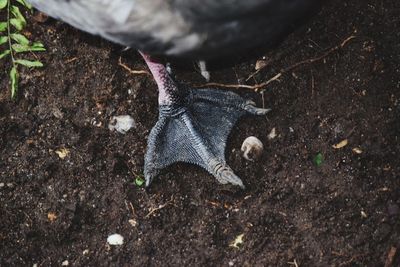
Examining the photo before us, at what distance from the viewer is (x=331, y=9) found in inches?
96.9

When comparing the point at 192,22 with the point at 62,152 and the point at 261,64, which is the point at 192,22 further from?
the point at 62,152

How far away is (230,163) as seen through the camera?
2.37 meters

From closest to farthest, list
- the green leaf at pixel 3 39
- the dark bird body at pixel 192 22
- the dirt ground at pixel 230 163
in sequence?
the dark bird body at pixel 192 22
the dirt ground at pixel 230 163
the green leaf at pixel 3 39

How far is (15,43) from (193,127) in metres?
0.84

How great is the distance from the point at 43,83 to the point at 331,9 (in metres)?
1.24

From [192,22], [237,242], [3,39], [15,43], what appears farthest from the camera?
[15,43]

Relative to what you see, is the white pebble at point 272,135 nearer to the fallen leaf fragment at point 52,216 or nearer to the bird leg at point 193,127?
the bird leg at point 193,127

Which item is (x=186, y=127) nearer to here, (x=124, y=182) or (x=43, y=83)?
(x=124, y=182)

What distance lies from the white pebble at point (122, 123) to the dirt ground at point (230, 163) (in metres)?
0.02

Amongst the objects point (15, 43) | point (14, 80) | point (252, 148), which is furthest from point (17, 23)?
A: point (252, 148)

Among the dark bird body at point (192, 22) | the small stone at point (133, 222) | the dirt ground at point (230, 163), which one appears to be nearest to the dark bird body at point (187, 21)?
the dark bird body at point (192, 22)

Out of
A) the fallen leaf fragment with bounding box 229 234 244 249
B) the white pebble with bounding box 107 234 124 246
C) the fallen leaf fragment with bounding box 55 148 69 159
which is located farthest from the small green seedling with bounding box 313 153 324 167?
the fallen leaf fragment with bounding box 55 148 69 159

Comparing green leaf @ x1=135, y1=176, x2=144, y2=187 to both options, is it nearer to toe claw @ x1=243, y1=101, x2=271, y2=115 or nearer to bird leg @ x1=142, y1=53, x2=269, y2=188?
bird leg @ x1=142, y1=53, x2=269, y2=188

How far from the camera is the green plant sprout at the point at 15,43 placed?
2381mm
